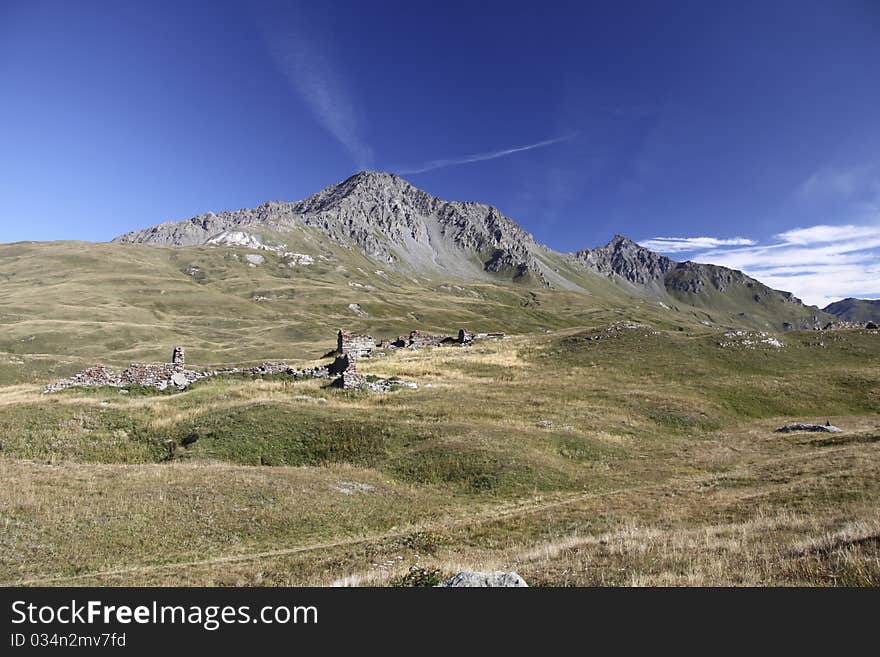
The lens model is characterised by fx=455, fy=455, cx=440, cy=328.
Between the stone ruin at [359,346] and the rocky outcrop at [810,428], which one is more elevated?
the stone ruin at [359,346]

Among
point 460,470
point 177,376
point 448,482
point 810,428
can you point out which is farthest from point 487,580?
point 177,376

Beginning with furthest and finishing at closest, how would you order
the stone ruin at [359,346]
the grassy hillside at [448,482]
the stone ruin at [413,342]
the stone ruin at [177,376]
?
1. the stone ruin at [413,342]
2. the stone ruin at [359,346]
3. the stone ruin at [177,376]
4. the grassy hillside at [448,482]

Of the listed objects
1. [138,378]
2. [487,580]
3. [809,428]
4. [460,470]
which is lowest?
[460,470]

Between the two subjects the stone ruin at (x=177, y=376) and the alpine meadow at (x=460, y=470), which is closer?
the alpine meadow at (x=460, y=470)

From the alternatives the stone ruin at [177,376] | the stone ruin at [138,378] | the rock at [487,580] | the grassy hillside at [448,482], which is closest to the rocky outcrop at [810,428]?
the grassy hillside at [448,482]

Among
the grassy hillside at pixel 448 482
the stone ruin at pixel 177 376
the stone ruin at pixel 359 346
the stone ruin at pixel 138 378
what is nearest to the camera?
the grassy hillside at pixel 448 482

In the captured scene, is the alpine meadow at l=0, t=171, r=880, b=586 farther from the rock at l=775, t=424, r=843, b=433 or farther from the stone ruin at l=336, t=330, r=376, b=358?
the stone ruin at l=336, t=330, r=376, b=358

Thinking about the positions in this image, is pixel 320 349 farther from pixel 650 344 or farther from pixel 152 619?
pixel 152 619

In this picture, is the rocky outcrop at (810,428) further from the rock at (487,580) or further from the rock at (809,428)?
the rock at (487,580)

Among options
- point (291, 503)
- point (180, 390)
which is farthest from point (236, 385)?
point (291, 503)

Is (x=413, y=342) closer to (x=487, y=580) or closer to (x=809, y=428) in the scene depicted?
(x=809, y=428)

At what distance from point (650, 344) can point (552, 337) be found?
16954 mm

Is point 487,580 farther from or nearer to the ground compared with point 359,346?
nearer to the ground

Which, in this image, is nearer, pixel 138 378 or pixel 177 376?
pixel 138 378
